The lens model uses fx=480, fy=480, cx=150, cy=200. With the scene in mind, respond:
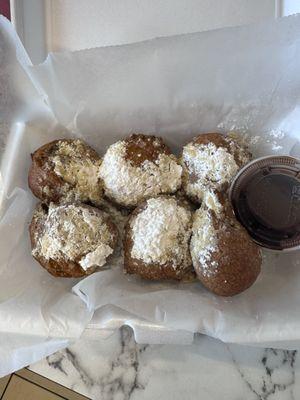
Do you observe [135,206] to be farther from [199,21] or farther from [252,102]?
→ [199,21]

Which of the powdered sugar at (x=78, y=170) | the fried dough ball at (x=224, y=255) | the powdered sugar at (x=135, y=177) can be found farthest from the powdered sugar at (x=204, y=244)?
the powdered sugar at (x=78, y=170)

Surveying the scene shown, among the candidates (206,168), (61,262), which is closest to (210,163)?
(206,168)

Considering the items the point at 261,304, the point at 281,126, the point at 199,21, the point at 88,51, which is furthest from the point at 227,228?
the point at 199,21

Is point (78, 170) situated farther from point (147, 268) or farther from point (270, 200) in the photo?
point (270, 200)

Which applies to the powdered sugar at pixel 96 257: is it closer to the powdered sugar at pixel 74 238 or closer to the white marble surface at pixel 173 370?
the powdered sugar at pixel 74 238

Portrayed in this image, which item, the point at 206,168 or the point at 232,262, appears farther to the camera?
the point at 206,168
